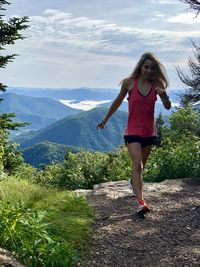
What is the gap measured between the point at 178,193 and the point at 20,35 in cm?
1278

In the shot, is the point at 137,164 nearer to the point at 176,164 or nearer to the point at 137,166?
the point at 137,166

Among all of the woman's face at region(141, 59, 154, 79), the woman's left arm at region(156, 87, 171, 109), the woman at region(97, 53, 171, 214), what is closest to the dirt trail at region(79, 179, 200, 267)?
the woman at region(97, 53, 171, 214)

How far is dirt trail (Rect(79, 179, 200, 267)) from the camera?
14.2ft

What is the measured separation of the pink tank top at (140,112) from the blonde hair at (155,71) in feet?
0.30

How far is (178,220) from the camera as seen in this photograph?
5.68m

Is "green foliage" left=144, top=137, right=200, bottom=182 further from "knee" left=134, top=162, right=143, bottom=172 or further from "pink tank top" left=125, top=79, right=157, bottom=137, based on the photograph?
"pink tank top" left=125, top=79, right=157, bottom=137

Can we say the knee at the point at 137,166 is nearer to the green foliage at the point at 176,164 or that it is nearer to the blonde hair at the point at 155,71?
the blonde hair at the point at 155,71

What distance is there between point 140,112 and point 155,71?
58 cm

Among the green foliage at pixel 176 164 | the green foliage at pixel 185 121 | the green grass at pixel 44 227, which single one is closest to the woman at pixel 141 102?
the green grass at pixel 44 227

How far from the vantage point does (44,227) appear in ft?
13.2

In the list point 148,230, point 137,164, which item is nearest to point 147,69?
point 137,164

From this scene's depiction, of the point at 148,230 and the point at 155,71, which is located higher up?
the point at 155,71

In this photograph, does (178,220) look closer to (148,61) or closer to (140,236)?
(140,236)

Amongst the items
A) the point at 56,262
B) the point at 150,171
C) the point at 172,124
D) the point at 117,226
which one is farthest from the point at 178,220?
the point at 172,124
